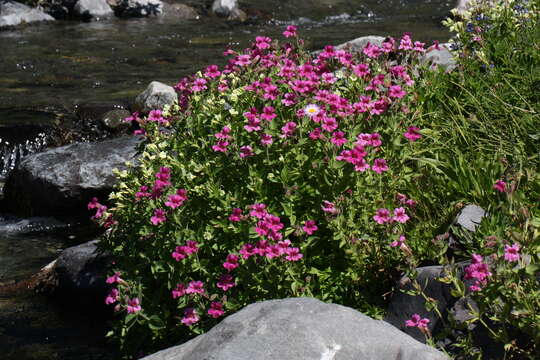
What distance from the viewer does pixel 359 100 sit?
14.6 feet

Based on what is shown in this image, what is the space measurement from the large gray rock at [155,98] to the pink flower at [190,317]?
5881 mm

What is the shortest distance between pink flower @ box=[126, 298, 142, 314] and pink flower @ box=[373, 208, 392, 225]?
1268 millimetres

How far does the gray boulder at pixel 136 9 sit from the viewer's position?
1675cm

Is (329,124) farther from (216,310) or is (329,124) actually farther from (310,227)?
(216,310)

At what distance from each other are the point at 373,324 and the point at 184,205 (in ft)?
4.25

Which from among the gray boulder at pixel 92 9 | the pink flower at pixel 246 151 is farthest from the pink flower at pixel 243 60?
the gray boulder at pixel 92 9

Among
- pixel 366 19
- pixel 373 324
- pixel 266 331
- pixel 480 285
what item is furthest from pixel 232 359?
pixel 366 19

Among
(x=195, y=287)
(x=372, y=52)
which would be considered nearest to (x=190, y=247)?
(x=195, y=287)

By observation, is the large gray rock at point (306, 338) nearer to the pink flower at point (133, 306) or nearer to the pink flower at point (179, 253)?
the pink flower at point (179, 253)

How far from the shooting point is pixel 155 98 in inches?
381

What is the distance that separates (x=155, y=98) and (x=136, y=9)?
303 inches

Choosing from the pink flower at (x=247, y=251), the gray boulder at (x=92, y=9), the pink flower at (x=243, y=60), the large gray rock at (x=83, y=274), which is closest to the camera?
the pink flower at (x=247, y=251)

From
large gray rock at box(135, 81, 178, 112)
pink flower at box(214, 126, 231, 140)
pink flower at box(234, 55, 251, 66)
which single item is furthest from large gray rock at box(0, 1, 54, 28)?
pink flower at box(214, 126, 231, 140)

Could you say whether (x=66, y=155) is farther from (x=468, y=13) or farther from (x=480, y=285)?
(x=480, y=285)
